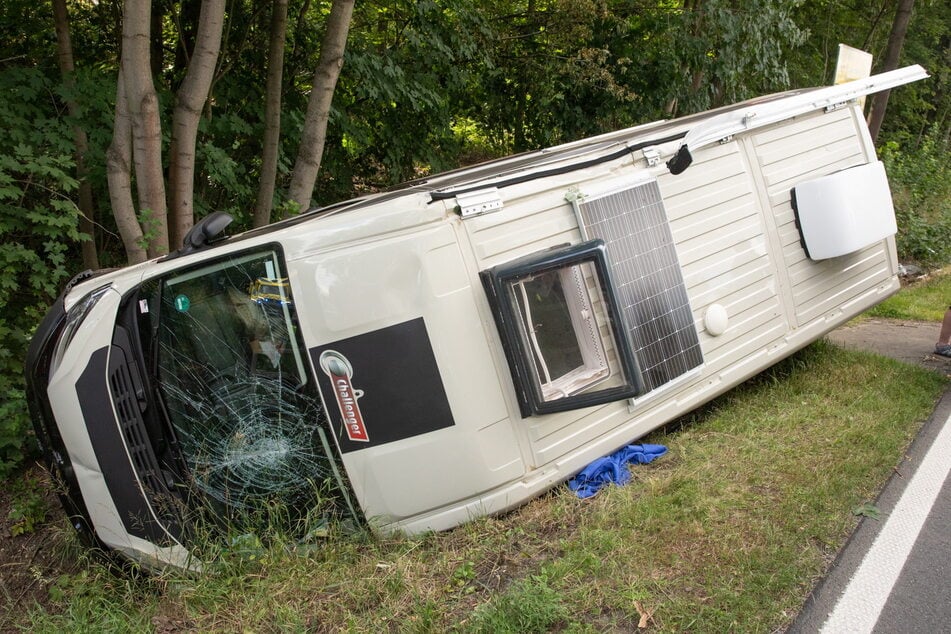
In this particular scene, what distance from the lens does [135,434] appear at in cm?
383

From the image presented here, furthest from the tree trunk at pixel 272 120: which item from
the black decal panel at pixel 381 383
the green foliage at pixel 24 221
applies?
the black decal panel at pixel 381 383

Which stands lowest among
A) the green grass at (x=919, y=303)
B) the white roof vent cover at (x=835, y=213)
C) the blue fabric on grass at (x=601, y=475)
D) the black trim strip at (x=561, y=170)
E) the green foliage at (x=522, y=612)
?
the green grass at (x=919, y=303)

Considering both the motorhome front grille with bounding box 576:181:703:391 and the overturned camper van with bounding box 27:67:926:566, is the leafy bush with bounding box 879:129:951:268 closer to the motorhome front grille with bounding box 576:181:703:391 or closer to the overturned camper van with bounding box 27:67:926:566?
the motorhome front grille with bounding box 576:181:703:391

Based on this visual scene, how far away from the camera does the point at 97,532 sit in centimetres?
391

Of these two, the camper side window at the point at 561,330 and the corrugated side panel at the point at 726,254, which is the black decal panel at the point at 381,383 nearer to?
the camper side window at the point at 561,330

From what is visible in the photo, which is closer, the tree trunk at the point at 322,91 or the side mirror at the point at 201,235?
the side mirror at the point at 201,235

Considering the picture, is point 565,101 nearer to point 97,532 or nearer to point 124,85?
point 124,85

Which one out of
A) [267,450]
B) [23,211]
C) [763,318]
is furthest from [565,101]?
[267,450]

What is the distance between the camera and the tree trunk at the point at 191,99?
5.42 meters

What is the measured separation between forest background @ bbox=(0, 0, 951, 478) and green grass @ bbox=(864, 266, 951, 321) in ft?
5.34

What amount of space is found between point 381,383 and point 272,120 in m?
4.79

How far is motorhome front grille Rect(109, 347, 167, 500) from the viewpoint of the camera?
382 cm

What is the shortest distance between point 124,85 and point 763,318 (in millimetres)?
4915

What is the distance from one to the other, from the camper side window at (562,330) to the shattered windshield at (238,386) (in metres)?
1.10
